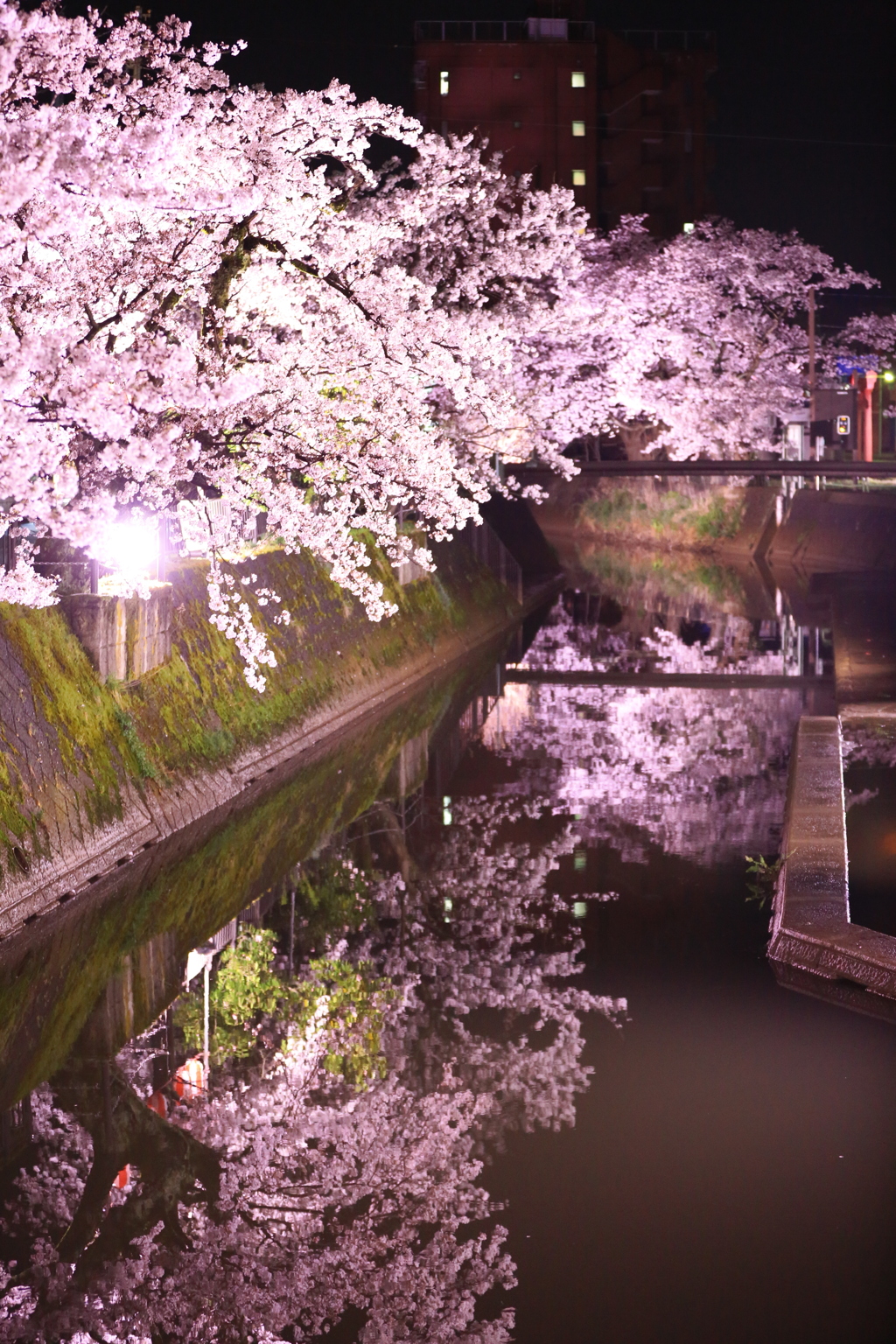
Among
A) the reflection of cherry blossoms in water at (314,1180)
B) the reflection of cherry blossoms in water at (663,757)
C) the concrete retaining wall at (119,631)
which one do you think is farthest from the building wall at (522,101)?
the reflection of cherry blossoms in water at (314,1180)

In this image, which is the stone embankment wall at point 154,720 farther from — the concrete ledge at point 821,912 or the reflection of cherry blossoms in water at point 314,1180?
the concrete ledge at point 821,912

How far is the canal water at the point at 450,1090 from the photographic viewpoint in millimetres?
6848

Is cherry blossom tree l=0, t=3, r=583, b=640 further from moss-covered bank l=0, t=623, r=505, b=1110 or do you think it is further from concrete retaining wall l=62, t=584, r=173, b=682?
moss-covered bank l=0, t=623, r=505, b=1110

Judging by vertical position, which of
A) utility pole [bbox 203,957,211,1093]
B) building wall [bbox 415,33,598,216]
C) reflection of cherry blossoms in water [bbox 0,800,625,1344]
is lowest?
utility pole [bbox 203,957,211,1093]

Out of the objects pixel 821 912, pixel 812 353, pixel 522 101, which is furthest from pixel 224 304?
pixel 522 101

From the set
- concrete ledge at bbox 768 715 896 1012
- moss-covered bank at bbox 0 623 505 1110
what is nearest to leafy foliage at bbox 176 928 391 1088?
moss-covered bank at bbox 0 623 505 1110

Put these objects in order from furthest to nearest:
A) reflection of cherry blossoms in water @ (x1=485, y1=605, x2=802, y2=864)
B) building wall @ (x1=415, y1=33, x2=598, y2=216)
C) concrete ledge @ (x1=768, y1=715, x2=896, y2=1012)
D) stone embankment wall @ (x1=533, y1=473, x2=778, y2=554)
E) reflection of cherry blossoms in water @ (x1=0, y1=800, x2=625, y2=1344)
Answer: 1. building wall @ (x1=415, y1=33, x2=598, y2=216)
2. stone embankment wall @ (x1=533, y1=473, x2=778, y2=554)
3. reflection of cherry blossoms in water @ (x1=485, y1=605, x2=802, y2=864)
4. concrete ledge @ (x1=768, y1=715, x2=896, y2=1012)
5. reflection of cherry blossoms in water @ (x1=0, y1=800, x2=625, y2=1344)

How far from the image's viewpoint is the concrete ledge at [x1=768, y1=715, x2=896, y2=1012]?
33.5 ft

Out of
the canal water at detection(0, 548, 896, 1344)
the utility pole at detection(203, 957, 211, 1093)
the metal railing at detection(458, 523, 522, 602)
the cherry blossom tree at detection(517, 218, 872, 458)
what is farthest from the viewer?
the cherry blossom tree at detection(517, 218, 872, 458)

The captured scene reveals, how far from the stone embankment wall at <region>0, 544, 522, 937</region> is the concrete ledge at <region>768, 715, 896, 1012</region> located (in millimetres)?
6216

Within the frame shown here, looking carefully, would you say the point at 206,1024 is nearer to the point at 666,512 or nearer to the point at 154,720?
the point at 154,720

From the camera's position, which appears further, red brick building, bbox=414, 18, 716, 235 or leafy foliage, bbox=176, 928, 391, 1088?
red brick building, bbox=414, 18, 716, 235

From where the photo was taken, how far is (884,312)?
64.5m

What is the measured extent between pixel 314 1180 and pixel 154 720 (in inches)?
332
